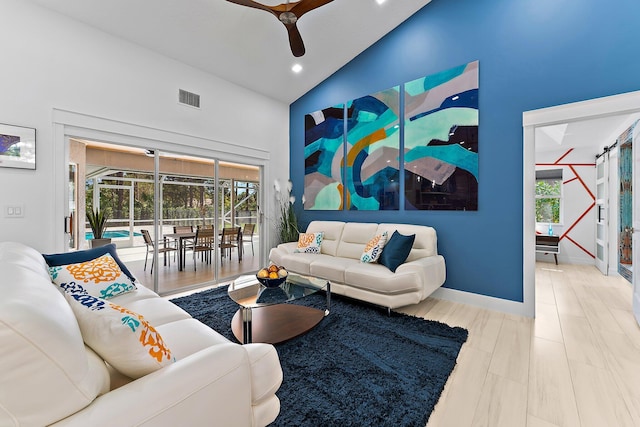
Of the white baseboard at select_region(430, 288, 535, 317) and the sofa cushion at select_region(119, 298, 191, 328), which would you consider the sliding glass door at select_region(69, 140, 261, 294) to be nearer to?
the sofa cushion at select_region(119, 298, 191, 328)

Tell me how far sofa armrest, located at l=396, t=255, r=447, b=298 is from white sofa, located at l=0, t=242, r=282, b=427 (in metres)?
2.12

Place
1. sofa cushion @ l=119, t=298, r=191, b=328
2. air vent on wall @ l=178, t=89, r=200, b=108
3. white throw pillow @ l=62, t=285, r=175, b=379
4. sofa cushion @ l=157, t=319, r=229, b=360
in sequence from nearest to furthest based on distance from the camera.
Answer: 1. white throw pillow @ l=62, t=285, r=175, b=379
2. sofa cushion @ l=157, t=319, r=229, b=360
3. sofa cushion @ l=119, t=298, r=191, b=328
4. air vent on wall @ l=178, t=89, r=200, b=108

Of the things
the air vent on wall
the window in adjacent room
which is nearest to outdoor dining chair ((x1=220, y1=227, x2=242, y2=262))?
the air vent on wall

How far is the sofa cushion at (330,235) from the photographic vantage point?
436cm

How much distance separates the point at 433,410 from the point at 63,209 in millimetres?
3982

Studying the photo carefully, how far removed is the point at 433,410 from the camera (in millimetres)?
1657

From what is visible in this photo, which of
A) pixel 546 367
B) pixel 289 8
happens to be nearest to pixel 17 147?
pixel 289 8

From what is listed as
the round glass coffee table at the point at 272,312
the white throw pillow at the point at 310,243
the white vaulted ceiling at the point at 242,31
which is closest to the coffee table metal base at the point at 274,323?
the round glass coffee table at the point at 272,312

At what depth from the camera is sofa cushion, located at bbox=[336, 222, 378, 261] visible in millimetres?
4043

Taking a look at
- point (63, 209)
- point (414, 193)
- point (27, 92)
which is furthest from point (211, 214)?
point (414, 193)

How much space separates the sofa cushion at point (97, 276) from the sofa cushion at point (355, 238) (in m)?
2.69

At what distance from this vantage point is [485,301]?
10.8ft

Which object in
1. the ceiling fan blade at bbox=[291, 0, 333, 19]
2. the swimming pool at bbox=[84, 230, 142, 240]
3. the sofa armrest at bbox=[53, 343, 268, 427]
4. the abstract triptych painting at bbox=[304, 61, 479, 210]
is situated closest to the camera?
the sofa armrest at bbox=[53, 343, 268, 427]

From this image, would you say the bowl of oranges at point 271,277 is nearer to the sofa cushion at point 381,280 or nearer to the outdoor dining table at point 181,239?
the sofa cushion at point 381,280
